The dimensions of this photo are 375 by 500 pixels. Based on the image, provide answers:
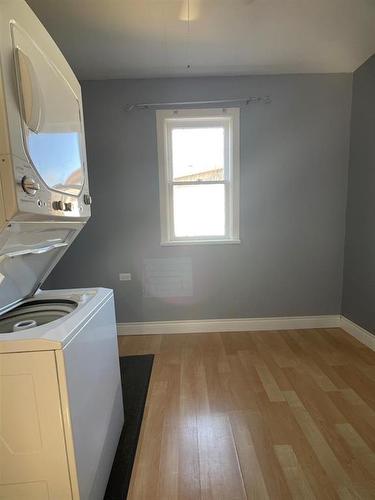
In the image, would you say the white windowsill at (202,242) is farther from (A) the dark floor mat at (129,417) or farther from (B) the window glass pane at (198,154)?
(A) the dark floor mat at (129,417)

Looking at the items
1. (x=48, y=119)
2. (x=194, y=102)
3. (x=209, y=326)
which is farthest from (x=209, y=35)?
(x=209, y=326)

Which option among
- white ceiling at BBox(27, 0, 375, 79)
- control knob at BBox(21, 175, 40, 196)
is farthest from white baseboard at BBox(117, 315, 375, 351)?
white ceiling at BBox(27, 0, 375, 79)

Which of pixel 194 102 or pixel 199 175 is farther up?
pixel 194 102

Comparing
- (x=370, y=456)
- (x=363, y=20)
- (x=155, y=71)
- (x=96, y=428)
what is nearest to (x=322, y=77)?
(x=363, y=20)

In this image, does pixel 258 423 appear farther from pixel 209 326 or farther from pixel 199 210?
pixel 199 210

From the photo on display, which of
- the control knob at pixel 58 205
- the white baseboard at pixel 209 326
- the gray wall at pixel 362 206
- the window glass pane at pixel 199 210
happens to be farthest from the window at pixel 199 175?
the control knob at pixel 58 205

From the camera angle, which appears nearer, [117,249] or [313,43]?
[313,43]

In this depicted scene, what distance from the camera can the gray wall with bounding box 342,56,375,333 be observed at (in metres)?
2.34

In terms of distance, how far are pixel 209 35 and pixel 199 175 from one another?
1.12m

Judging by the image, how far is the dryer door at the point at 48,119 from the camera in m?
0.74

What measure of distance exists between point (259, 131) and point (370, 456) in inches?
100

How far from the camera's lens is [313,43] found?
6.93 ft

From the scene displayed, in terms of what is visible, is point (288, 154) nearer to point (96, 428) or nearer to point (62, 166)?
point (62, 166)

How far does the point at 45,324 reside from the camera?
95cm
